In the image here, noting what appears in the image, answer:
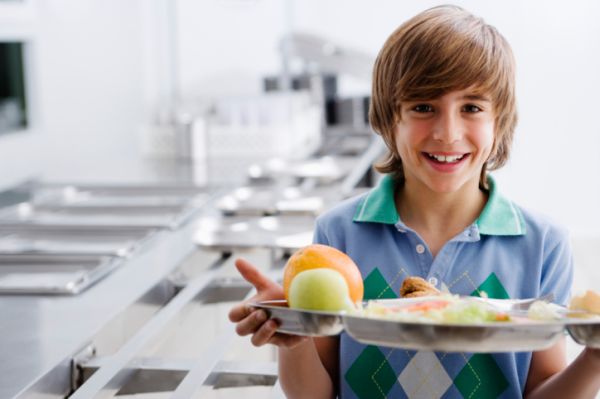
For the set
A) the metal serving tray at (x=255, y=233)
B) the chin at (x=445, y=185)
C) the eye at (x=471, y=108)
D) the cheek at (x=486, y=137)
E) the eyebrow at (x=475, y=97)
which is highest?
the eyebrow at (x=475, y=97)

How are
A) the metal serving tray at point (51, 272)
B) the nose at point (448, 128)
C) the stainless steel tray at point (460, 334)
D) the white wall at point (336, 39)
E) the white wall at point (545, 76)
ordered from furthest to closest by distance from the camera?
the white wall at point (545, 76) → the white wall at point (336, 39) → the metal serving tray at point (51, 272) → the nose at point (448, 128) → the stainless steel tray at point (460, 334)

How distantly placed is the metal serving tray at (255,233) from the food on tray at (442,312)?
0.86 m

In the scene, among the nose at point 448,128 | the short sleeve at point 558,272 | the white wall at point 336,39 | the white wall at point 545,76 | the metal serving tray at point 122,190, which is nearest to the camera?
the nose at point 448,128

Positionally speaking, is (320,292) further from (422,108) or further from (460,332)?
(422,108)

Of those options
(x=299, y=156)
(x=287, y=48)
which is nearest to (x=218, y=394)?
(x=299, y=156)

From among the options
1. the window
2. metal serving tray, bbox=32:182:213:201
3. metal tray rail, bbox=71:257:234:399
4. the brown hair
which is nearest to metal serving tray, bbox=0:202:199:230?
metal serving tray, bbox=32:182:213:201

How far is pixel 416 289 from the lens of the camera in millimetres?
941

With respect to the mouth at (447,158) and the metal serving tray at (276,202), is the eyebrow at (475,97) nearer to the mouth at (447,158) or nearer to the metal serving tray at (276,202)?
the mouth at (447,158)

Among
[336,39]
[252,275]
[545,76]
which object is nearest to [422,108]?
[252,275]

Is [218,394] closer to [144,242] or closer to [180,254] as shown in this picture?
[180,254]

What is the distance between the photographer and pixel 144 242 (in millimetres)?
1837

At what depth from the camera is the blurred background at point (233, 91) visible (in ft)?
9.91

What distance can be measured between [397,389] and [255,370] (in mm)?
184

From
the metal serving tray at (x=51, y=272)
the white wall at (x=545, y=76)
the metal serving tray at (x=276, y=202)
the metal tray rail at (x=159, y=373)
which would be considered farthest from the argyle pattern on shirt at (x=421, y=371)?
the white wall at (x=545, y=76)
